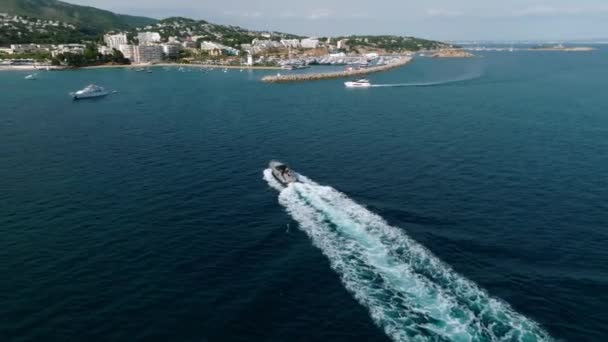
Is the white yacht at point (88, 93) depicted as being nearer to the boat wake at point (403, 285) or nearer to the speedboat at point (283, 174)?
the speedboat at point (283, 174)

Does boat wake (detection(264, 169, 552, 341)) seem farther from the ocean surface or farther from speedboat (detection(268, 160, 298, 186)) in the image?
speedboat (detection(268, 160, 298, 186))

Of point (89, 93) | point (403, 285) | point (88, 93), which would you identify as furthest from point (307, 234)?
point (89, 93)

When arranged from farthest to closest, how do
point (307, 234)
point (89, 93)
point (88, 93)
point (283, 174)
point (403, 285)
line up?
1. point (89, 93)
2. point (88, 93)
3. point (283, 174)
4. point (307, 234)
5. point (403, 285)

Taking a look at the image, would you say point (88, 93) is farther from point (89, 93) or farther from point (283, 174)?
point (283, 174)

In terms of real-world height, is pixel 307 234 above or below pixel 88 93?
below

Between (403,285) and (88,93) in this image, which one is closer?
(403,285)

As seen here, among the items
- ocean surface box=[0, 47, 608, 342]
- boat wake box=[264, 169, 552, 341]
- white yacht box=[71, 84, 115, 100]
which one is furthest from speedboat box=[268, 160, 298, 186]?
white yacht box=[71, 84, 115, 100]

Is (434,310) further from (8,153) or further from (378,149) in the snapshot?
(8,153)

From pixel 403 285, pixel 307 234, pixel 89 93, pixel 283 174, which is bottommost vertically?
pixel 403 285
